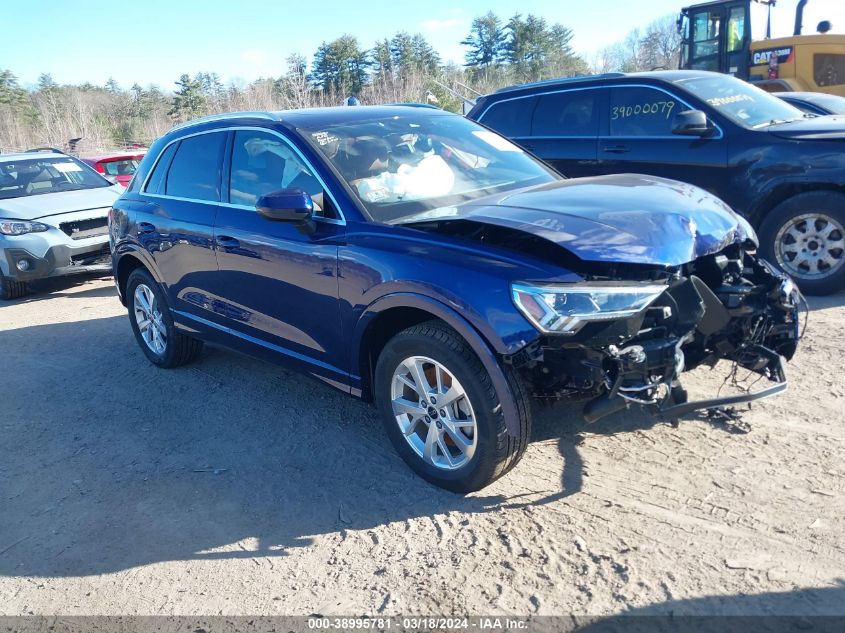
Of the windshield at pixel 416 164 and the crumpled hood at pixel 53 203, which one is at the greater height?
the windshield at pixel 416 164

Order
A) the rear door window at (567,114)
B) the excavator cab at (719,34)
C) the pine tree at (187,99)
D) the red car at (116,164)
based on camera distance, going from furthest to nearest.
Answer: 1. the pine tree at (187,99)
2. the excavator cab at (719,34)
3. the red car at (116,164)
4. the rear door window at (567,114)

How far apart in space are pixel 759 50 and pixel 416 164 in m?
12.6

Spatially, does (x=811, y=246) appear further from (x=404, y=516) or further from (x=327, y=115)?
(x=404, y=516)

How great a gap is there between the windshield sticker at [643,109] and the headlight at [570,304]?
4.55 m

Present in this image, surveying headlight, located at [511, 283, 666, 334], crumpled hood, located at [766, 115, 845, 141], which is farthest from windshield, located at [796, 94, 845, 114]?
headlight, located at [511, 283, 666, 334]

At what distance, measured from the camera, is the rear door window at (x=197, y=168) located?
4.80 metres

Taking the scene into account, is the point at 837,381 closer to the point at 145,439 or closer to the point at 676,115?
the point at 676,115

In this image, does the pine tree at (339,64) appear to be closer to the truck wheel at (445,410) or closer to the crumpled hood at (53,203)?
the crumpled hood at (53,203)

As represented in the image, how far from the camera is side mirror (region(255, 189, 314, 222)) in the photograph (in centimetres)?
370

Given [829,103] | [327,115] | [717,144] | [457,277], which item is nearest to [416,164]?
[327,115]

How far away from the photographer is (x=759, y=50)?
13992 millimetres

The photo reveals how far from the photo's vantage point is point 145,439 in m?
4.53

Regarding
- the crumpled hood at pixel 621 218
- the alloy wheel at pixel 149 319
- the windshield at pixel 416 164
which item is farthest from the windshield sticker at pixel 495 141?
the alloy wheel at pixel 149 319

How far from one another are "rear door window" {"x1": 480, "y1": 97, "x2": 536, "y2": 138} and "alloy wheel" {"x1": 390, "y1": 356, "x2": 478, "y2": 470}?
5.12 m
